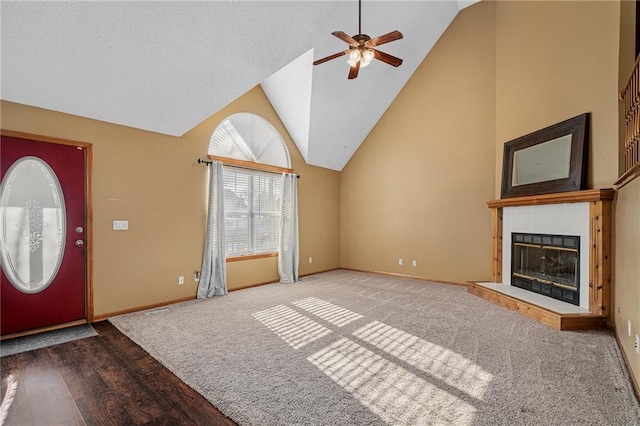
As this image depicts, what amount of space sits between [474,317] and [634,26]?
3.46 m

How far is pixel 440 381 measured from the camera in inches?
81.3

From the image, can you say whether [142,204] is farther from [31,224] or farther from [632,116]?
[632,116]

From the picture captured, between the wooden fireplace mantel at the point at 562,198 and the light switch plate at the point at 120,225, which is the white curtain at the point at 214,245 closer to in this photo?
the light switch plate at the point at 120,225

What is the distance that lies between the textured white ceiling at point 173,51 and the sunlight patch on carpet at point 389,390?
3205 mm

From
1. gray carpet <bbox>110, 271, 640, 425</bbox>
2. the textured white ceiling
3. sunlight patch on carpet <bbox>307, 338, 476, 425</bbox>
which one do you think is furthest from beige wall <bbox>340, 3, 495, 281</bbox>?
sunlight patch on carpet <bbox>307, 338, 476, 425</bbox>

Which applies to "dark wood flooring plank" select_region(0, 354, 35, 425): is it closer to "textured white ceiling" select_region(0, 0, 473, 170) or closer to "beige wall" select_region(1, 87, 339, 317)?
"beige wall" select_region(1, 87, 339, 317)

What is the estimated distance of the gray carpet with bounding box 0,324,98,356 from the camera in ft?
8.83

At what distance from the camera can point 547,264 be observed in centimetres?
371

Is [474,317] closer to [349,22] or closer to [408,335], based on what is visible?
[408,335]

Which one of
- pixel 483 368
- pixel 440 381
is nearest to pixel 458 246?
pixel 483 368

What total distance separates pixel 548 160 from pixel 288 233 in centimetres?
409

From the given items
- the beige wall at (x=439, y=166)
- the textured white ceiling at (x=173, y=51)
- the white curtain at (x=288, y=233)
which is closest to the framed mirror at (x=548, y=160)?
the beige wall at (x=439, y=166)

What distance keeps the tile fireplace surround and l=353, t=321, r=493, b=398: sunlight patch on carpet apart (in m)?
1.49

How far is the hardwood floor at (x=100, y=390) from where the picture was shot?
175cm
